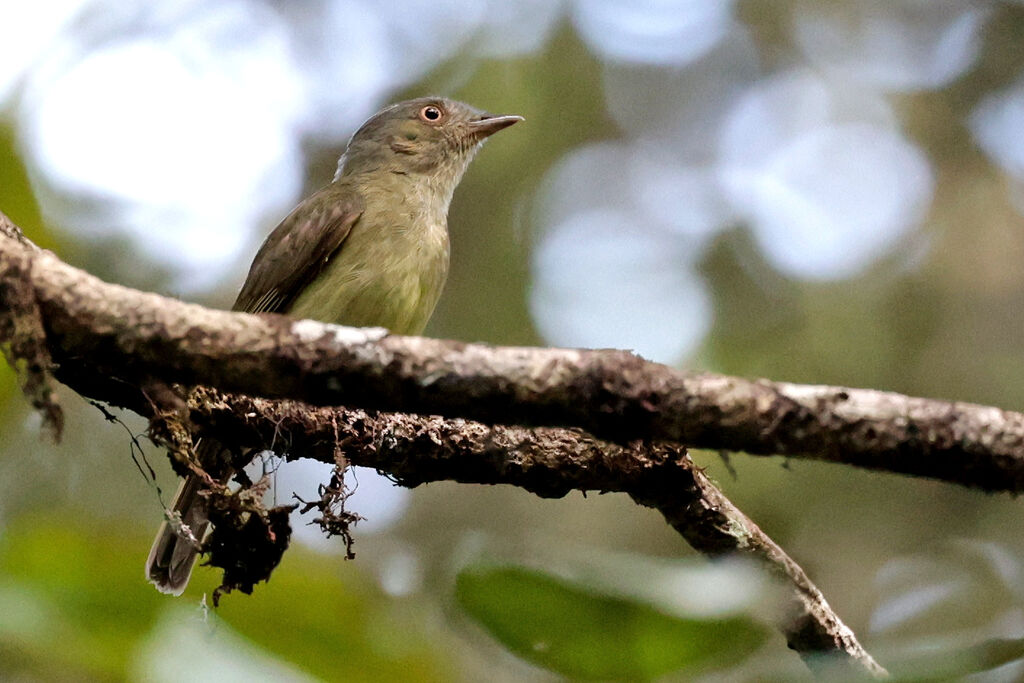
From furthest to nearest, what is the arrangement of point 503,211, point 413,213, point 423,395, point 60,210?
point 503,211 → point 60,210 → point 413,213 → point 423,395

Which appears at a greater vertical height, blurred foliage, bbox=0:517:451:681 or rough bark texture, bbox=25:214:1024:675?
rough bark texture, bbox=25:214:1024:675

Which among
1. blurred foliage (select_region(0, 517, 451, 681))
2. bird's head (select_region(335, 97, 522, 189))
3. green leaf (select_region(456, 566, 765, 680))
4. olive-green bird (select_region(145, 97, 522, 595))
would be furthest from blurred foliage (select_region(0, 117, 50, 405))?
bird's head (select_region(335, 97, 522, 189))

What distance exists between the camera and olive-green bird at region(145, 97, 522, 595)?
4750 millimetres

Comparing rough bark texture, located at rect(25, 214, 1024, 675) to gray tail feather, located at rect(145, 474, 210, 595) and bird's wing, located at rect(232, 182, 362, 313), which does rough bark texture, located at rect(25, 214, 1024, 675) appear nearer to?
gray tail feather, located at rect(145, 474, 210, 595)

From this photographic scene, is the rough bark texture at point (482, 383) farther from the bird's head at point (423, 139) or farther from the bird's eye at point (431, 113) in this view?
the bird's eye at point (431, 113)

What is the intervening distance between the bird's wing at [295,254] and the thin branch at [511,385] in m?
2.78

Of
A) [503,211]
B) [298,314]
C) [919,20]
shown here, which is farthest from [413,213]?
[919,20]

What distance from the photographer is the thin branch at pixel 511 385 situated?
2.19 metres

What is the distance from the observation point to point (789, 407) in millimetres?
2203

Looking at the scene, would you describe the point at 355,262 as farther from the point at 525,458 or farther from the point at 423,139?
the point at 525,458

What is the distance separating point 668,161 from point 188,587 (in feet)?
27.2

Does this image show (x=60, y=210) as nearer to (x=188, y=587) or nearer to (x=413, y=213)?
(x=413, y=213)

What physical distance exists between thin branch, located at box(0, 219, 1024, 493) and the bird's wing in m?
2.78

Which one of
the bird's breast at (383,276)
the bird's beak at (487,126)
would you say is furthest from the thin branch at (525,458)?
the bird's beak at (487,126)
